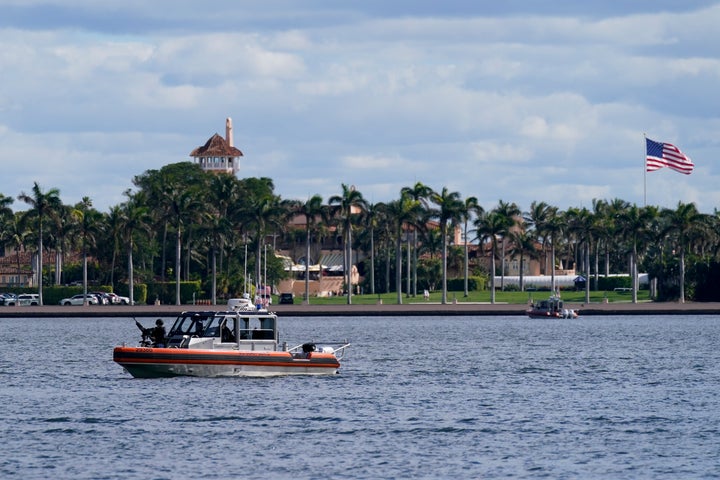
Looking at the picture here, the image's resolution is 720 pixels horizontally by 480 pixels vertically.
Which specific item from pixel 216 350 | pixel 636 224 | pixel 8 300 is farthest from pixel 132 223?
pixel 216 350

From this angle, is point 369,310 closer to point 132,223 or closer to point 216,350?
point 132,223

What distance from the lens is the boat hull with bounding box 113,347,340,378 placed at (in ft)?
181

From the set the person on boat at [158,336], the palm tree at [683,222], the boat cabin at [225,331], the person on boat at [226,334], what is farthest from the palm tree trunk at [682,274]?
the person on boat at [158,336]

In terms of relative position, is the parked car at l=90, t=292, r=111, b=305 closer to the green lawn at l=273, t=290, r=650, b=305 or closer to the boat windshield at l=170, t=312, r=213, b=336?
the green lawn at l=273, t=290, r=650, b=305

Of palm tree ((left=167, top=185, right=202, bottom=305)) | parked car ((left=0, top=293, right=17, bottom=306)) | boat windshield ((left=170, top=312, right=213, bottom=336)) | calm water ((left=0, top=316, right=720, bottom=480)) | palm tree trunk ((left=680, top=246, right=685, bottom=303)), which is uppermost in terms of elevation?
palm tree ((left=167, top=185, right=202, bottom=305))

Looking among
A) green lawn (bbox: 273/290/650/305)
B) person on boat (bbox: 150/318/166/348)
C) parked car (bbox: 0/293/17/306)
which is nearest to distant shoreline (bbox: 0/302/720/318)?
parked car (bbox: 0/293/17/306)

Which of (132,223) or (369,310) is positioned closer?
(369,310)

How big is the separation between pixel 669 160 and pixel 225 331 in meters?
84.9

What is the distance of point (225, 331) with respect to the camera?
184 feet

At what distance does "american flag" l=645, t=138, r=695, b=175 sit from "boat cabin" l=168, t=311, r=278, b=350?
82573 millimetres

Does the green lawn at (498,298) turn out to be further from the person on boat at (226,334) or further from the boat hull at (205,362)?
the person on boat at (226,334)

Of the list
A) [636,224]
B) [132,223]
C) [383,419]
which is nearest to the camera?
[383,419]

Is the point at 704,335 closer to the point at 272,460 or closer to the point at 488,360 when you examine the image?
the point at 488,360

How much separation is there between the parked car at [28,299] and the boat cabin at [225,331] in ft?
348
